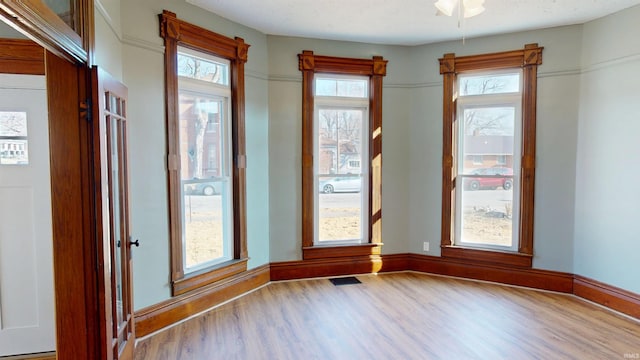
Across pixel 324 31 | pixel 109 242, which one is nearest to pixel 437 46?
pixel 324 31

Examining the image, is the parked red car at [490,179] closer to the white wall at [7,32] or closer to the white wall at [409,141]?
the white wall at [409,141]

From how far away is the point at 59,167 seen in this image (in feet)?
6.09

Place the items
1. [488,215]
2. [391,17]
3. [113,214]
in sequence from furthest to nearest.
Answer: [488,215], [391,17], [113,214]

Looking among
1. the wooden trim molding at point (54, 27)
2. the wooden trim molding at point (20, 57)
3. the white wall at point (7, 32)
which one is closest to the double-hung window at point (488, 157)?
the wooden trim molding at point (54, 27)

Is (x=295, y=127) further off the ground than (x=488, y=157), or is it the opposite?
(x=295, y=127)

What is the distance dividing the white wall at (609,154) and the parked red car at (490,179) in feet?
2.24

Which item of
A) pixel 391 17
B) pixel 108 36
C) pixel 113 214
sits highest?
pixel 391 17

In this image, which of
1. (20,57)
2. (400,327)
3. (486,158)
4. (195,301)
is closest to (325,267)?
(400,327)

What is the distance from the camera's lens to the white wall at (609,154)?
3.47 m

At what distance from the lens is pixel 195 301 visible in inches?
137

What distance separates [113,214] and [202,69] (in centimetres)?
189

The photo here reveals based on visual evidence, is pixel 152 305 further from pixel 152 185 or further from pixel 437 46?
pixel 437 46

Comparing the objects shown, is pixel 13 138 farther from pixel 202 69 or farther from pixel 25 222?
pixel 202 69

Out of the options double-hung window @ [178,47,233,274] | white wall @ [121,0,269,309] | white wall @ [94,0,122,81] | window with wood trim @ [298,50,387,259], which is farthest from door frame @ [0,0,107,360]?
window with wood trim @ [298,50,387,259]
